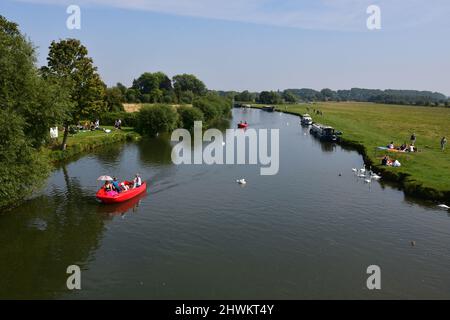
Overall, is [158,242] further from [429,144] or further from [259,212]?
[429,144]

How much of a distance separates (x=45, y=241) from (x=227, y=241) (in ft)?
40.9

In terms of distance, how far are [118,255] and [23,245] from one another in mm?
6866

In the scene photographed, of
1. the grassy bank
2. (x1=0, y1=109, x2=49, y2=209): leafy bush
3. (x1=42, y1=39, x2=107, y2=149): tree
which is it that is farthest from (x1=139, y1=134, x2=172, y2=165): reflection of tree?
(x1=0, y1=109, x2=49, y2=209): leafy bush

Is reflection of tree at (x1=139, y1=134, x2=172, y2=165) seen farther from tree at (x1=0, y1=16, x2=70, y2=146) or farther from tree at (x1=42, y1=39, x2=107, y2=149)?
tree at (x1=0, y1=16, x2=70, y2=146)

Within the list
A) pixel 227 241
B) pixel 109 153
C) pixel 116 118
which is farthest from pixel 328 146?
pixel 227 241

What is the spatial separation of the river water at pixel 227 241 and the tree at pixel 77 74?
15.4 m

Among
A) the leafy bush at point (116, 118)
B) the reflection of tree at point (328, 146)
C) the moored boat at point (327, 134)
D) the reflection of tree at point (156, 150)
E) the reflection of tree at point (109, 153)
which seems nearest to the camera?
the reflection of tree at point (109, 153)

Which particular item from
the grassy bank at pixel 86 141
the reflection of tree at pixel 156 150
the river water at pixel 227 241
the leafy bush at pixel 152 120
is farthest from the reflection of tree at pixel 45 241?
the leafy bush at pixel 152 120

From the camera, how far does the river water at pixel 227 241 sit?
2386cm

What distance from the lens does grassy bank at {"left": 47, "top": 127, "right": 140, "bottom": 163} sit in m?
56.6

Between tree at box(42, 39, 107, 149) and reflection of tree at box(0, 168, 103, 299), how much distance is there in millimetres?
21706

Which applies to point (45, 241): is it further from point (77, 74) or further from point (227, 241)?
point (77, 74)

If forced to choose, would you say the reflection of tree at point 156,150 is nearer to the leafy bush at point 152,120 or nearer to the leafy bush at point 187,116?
the leafy bush at point 152,120
